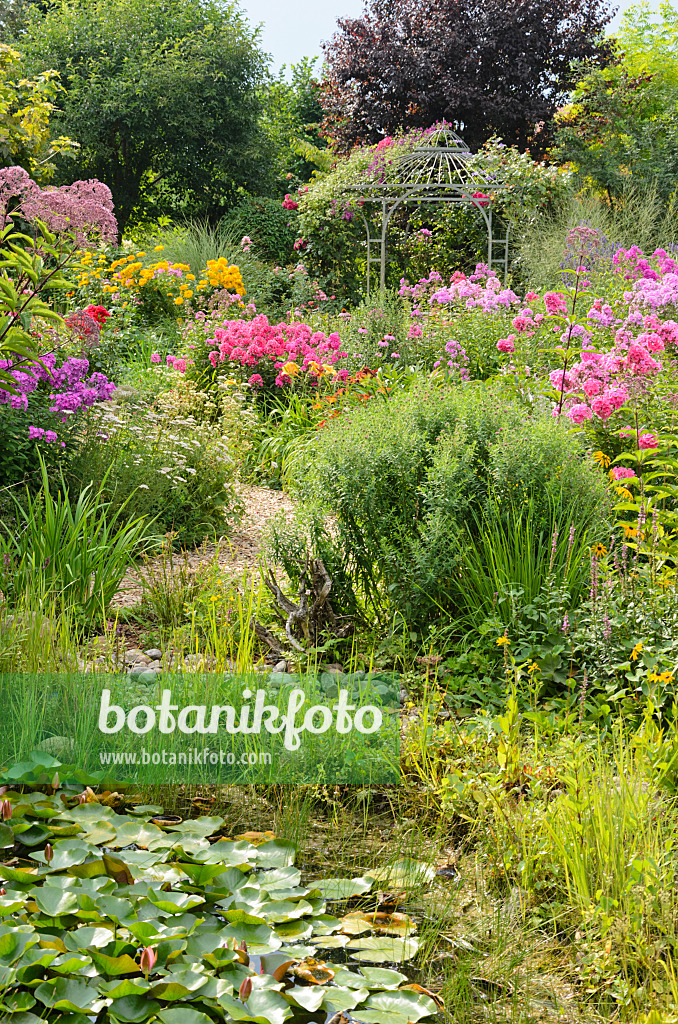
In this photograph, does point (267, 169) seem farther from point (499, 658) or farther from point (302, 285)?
point (499, 658)

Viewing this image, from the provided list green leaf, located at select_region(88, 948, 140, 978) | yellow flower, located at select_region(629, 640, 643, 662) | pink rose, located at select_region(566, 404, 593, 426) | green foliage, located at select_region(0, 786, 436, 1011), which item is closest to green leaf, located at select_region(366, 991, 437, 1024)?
green foliage, located at select_region(0, 786, 436, 1011)

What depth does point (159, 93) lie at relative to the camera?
15680 mm

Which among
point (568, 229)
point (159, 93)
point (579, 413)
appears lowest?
point (579, 413)

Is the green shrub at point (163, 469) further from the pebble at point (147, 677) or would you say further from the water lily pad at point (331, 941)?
the water lily pad at point (331, 941)

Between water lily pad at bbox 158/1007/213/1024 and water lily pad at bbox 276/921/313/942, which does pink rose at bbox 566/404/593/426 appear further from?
water lily pad at bbox 158/1007/213/1024

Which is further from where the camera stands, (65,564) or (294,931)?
(65,564)

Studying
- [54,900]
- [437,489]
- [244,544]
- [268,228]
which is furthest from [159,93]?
[54,900]

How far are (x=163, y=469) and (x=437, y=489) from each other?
1797 millimetres

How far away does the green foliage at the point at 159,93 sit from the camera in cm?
1562

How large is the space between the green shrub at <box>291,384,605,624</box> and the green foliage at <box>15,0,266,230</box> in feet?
45.6

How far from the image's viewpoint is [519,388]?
5.22 metres

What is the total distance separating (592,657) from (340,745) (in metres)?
1.01

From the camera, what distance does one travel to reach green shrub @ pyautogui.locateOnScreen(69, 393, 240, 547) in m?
4.80

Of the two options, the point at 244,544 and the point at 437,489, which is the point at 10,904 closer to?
the point at 437,489
